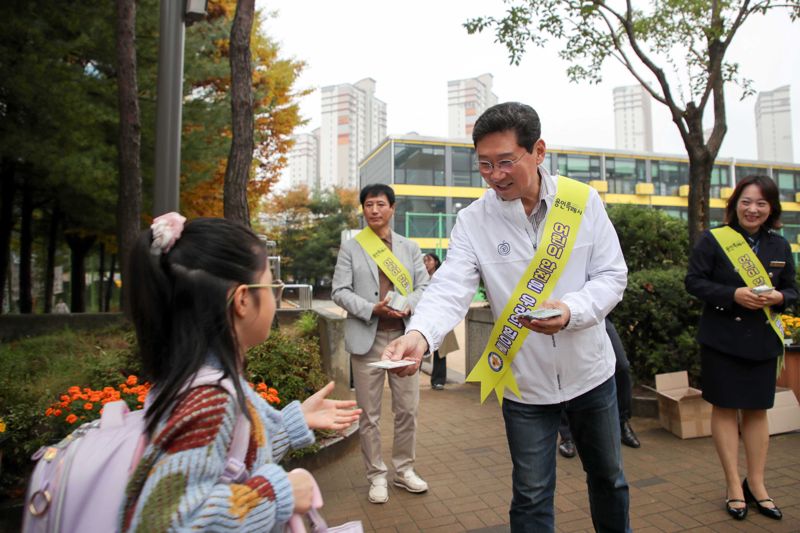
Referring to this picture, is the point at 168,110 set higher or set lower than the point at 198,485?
higher

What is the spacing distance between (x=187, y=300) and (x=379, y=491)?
2811 mm

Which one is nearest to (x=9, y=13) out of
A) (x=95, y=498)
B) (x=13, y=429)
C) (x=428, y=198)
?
(x=13, y=429)

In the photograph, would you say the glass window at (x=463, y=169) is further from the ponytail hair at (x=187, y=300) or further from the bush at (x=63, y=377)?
the ponytail hair at (x=187, y=300)

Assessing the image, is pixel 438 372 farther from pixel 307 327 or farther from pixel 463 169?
pixel 463 169

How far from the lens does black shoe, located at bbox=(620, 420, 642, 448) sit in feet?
15.6

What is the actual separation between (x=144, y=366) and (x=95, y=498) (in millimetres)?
364

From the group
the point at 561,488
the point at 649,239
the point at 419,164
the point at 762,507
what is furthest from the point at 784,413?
the point at 419,164

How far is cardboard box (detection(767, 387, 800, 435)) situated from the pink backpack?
200 inches

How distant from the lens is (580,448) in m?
2.46

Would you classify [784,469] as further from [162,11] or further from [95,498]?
[162,11]

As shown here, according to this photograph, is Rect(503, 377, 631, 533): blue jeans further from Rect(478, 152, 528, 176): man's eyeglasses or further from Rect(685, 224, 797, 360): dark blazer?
Rect(685, 224, 797, 360): dark blazer

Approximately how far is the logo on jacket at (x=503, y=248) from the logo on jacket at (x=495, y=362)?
17.3 inches

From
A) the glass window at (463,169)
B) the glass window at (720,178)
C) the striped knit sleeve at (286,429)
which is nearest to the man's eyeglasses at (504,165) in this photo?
the striped knit sleeve at (286,429)

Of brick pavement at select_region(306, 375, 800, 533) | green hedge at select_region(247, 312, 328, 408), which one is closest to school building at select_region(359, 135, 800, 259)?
green hedge at select_region(247, 312, 328, 408)
